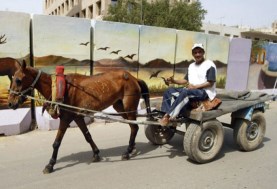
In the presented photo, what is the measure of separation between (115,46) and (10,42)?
2880mm

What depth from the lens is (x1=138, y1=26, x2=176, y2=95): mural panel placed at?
929 centimetres

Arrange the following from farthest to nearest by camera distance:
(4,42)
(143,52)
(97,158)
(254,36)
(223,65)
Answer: (254,36) < (223,65) < (143,52) < (4,42) < (97,158)

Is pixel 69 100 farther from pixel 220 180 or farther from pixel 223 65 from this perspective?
pixel 223 65

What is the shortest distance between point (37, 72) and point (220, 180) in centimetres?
318

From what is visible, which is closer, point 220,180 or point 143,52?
point 220,180

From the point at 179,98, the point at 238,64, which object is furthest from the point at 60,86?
the point at 238,64

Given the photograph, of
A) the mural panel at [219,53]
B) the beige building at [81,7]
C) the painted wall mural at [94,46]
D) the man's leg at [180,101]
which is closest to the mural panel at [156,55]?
the painted wall mural at [94,46]

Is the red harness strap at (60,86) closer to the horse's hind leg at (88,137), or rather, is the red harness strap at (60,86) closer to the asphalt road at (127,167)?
the horse's hind leg at (88,137)

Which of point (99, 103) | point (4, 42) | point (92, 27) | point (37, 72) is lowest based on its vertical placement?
point (99, 103)

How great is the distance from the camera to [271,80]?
15203mm

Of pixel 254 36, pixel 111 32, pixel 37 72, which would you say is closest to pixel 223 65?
pixel 111 32

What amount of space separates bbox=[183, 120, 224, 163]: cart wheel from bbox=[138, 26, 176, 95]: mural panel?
451 cm

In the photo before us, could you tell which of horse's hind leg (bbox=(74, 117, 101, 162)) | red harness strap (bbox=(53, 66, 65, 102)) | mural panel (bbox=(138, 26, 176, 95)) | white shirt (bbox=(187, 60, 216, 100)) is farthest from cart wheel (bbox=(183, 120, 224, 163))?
mural panel (bbox=(138, 26, 176, 95))

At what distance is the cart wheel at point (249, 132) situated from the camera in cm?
561
